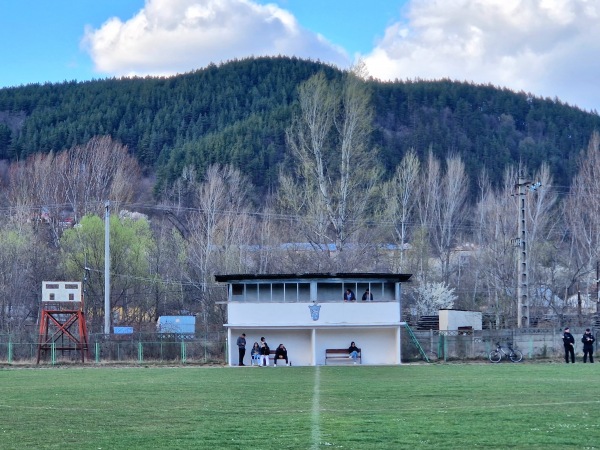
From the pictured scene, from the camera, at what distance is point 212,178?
84.4 meters

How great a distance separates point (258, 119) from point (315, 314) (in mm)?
99203

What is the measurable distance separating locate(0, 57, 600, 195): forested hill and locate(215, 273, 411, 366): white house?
283 ft

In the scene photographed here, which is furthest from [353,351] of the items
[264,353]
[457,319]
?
[457,319]

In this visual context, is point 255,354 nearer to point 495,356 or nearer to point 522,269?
point 495,356

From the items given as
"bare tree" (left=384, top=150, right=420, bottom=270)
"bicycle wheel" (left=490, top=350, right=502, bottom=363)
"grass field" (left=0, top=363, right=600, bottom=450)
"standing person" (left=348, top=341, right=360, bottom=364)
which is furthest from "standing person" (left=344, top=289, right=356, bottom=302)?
"bare tree" (left=384, top=150, right=420, bottom=270)

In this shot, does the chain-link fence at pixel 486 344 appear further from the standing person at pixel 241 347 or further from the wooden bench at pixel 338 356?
the standing person at pixel 241 347

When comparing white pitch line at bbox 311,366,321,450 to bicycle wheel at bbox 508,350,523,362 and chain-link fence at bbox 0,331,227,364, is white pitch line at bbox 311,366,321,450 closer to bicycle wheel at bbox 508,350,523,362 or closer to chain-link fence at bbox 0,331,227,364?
bicycle wheel at bbox 508,350,523,362

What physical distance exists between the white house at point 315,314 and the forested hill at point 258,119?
86254 mm

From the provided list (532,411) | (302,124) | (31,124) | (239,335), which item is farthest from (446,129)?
(532,411)

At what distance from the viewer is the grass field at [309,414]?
13.9m

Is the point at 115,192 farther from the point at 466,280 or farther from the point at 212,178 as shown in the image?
the point at 466,280

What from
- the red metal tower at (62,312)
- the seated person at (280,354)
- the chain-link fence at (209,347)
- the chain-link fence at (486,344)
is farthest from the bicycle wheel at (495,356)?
the red metal tower at (62,312)

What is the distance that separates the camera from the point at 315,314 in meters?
47.7

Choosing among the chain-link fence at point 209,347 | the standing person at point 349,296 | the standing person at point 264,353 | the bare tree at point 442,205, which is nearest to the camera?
the standing person at point 264,353
